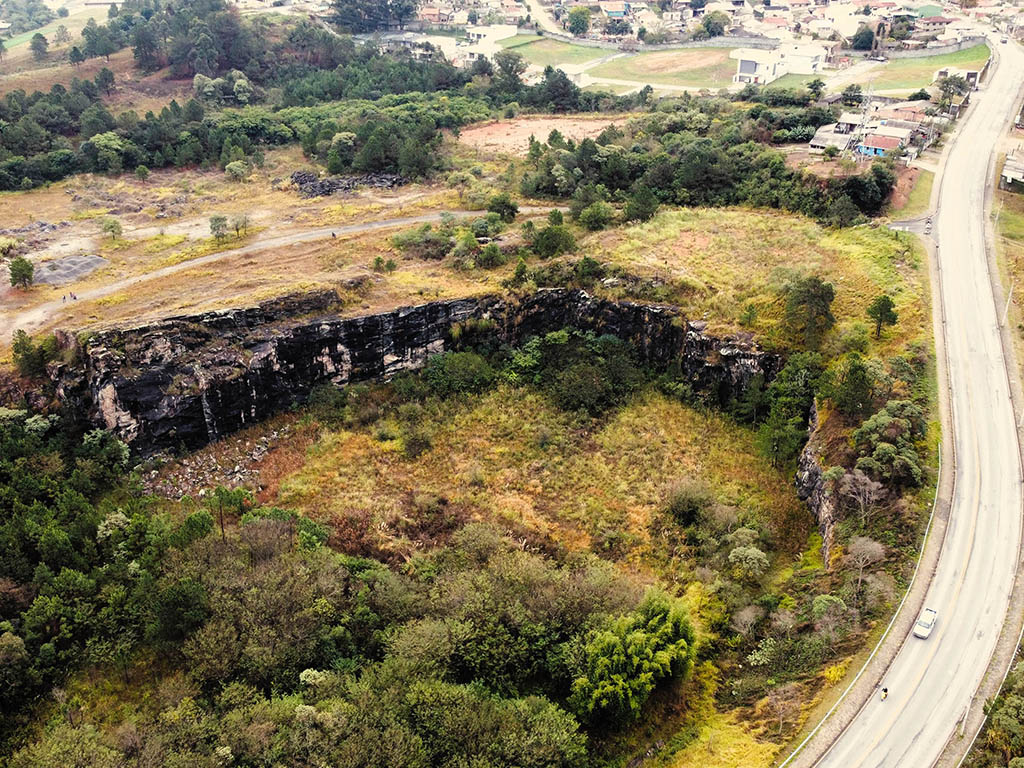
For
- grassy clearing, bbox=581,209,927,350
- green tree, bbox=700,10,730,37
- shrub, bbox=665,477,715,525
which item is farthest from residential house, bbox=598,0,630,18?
shrub, bbox=665,477,715,525

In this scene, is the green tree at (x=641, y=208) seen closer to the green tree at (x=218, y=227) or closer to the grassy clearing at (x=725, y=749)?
the green tree at (x=218, y=227)

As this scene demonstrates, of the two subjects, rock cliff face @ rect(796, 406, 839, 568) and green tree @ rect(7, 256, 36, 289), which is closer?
rock cliff face @ rect(796, 406, 839, 568)

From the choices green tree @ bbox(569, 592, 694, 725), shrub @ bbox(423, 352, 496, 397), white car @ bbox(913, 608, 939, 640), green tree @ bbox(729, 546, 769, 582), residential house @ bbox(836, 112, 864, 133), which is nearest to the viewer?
green tree @ bbox(569, 592, 694, 725)

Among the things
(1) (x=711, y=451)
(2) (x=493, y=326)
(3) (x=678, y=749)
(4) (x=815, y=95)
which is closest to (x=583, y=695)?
(3) (x=678, y=749)

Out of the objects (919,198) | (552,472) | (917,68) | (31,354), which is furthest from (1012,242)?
(31,354)

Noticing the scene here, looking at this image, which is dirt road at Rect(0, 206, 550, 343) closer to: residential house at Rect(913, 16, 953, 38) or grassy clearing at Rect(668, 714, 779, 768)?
grassy clearing at Rect(668, 714, 779, 768)

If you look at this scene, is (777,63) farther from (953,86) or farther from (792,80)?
(953,86)

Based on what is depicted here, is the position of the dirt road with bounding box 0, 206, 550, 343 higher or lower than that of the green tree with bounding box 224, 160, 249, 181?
lower
